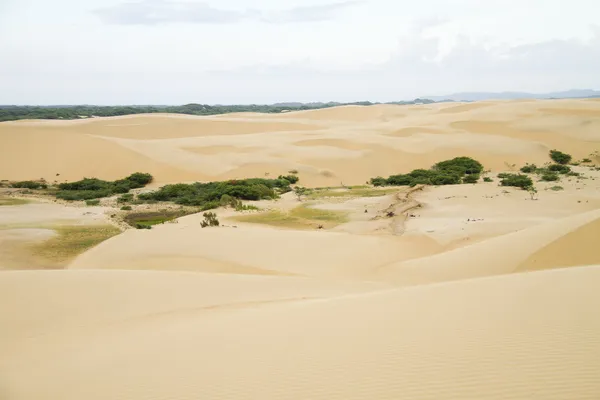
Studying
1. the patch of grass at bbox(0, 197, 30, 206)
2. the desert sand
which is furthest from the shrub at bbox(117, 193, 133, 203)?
the patch of grass at bbox(0, 197, 30, 206)

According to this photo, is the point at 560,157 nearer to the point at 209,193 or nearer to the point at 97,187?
the point at 209,193

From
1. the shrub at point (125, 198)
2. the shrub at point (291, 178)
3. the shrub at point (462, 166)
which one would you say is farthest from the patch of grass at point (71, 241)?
the shrub at point (462, 166)

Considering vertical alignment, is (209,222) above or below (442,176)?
below

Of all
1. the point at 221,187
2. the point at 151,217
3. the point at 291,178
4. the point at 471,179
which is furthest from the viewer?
the point at 291,178

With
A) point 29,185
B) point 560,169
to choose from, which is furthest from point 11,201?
point 560,169

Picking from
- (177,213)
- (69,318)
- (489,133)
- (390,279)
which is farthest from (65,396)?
(489,133)

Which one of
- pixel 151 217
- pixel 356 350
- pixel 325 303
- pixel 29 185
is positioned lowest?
pixel 151 217

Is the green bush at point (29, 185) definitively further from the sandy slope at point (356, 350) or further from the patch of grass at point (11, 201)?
the sandy slope at point (356, 350)
